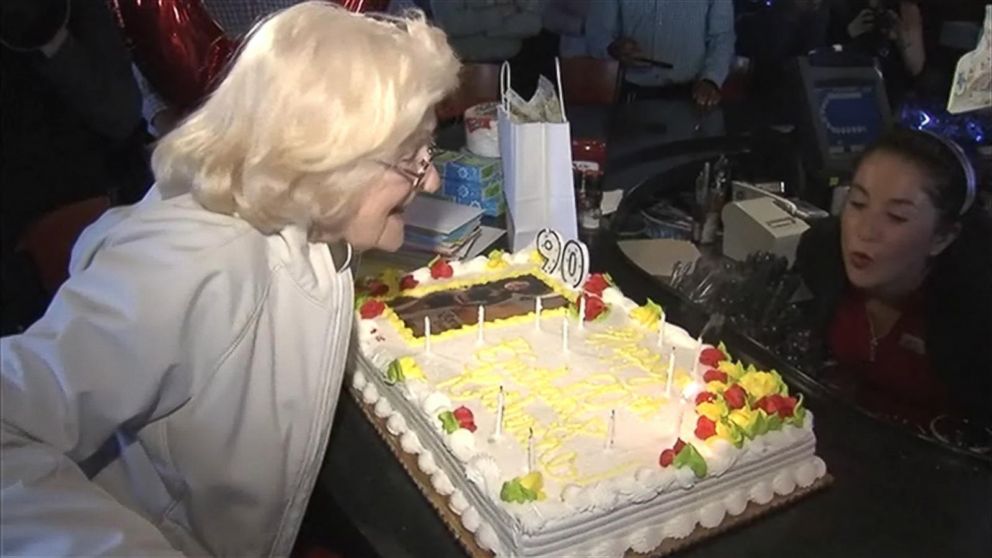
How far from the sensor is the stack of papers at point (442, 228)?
1.67 metres

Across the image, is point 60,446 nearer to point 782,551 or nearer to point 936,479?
point 782,551

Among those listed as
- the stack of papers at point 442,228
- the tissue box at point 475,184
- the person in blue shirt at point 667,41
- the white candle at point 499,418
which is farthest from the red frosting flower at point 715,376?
the person in blue shirt at point 667,41

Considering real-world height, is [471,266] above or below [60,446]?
below

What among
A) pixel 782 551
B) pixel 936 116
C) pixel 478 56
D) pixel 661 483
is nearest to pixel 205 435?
pixel 661 483

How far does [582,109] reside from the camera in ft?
9.04

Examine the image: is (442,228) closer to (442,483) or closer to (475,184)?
(475,184)

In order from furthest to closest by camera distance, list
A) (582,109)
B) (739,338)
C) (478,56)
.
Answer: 1. (478,56)
2. (582,109)
3. (739,338)

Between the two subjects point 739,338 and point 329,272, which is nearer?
point 329,272

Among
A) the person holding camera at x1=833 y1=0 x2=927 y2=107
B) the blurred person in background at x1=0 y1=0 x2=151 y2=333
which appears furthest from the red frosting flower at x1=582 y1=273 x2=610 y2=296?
the blurred person in background at x1=0 y1=0 x2=151 y2=333

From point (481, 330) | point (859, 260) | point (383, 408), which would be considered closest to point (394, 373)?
point (383, 408)

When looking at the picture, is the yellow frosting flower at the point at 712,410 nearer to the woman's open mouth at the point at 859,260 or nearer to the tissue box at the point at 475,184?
the woman's open mouth at the point at 859,260

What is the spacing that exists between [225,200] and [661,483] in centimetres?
56

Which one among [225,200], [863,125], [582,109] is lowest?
[582,109]

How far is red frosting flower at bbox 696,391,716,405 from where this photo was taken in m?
Answer: 1.13
